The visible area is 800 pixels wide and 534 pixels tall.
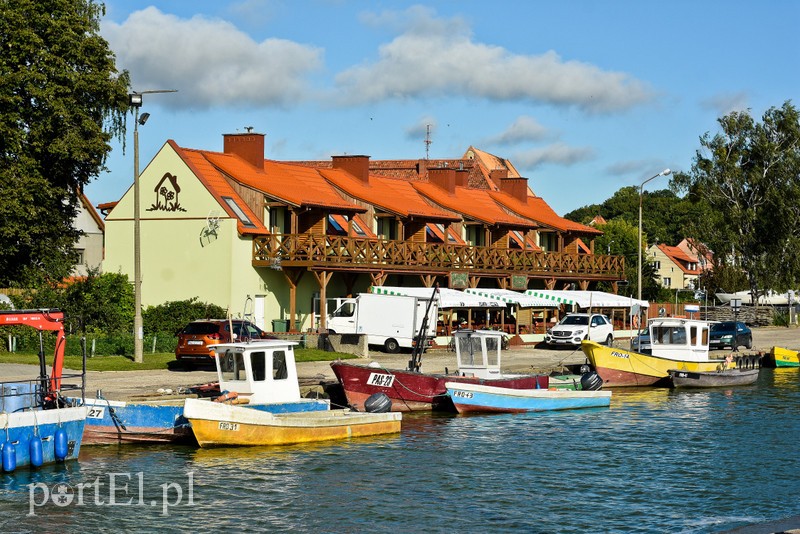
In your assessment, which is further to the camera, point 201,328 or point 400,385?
point 201,328

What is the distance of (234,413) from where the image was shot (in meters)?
26.8

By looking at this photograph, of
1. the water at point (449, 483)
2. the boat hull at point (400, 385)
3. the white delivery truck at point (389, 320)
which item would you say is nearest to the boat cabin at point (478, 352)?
the boat hull at point (400, 385)

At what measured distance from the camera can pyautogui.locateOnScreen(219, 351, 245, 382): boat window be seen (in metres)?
28.7

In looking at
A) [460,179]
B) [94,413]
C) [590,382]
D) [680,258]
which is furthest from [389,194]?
[680,258]

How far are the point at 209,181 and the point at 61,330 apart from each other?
27.5 m

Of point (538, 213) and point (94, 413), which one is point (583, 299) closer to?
point (538, 213)

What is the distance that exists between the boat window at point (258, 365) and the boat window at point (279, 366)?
0.74 feet

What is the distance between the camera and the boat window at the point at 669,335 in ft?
149

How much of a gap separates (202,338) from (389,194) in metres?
25.4

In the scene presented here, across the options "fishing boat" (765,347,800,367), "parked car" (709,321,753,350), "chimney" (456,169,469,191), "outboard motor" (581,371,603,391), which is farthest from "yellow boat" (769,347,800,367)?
"chimney" (456,169,469,191)

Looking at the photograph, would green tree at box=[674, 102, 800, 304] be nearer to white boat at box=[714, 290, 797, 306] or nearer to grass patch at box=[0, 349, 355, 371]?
white boat at box=[714, 290, 797, 306]

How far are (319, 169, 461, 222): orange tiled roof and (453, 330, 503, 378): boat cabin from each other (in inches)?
835

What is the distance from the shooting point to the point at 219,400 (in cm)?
2781

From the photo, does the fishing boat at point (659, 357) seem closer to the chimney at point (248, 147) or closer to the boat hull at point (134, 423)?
the boat hull at point (134, 423)
